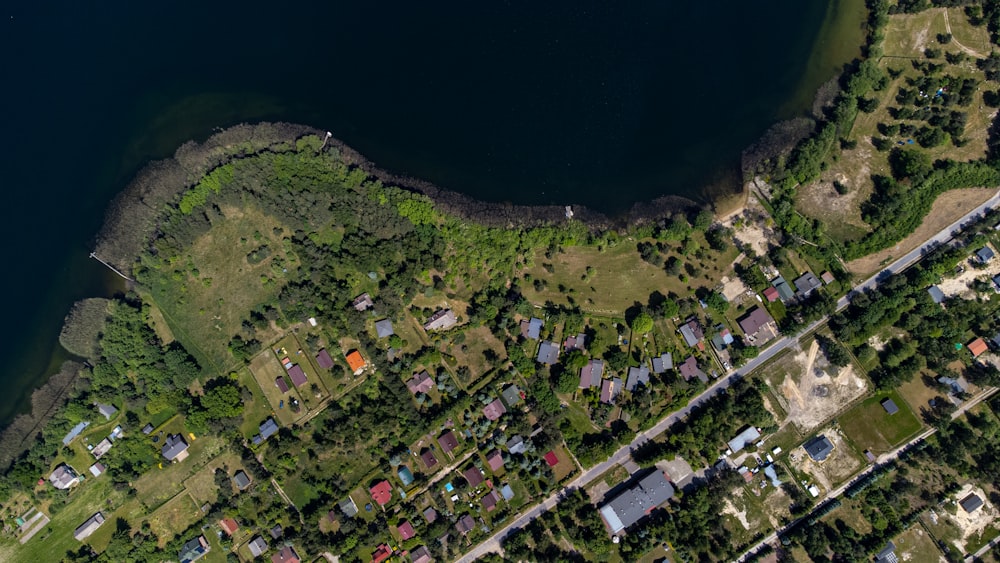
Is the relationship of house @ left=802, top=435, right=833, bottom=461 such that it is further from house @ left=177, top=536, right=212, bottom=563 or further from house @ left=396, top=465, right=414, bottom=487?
house @ left=177, top=536, right=212, bottom=563

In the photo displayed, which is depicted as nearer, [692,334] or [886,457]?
[886,457]

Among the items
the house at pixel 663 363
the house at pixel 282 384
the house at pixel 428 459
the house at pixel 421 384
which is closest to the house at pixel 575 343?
the house at pixel 663 363

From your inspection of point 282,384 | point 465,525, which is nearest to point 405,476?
point 465,525

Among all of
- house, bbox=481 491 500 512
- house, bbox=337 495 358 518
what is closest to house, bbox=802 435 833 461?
house, bbox=481 491 500 512

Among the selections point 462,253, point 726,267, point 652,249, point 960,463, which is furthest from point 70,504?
point 960,463

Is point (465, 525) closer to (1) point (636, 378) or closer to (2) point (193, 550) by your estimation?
(1) point (636, 378)
